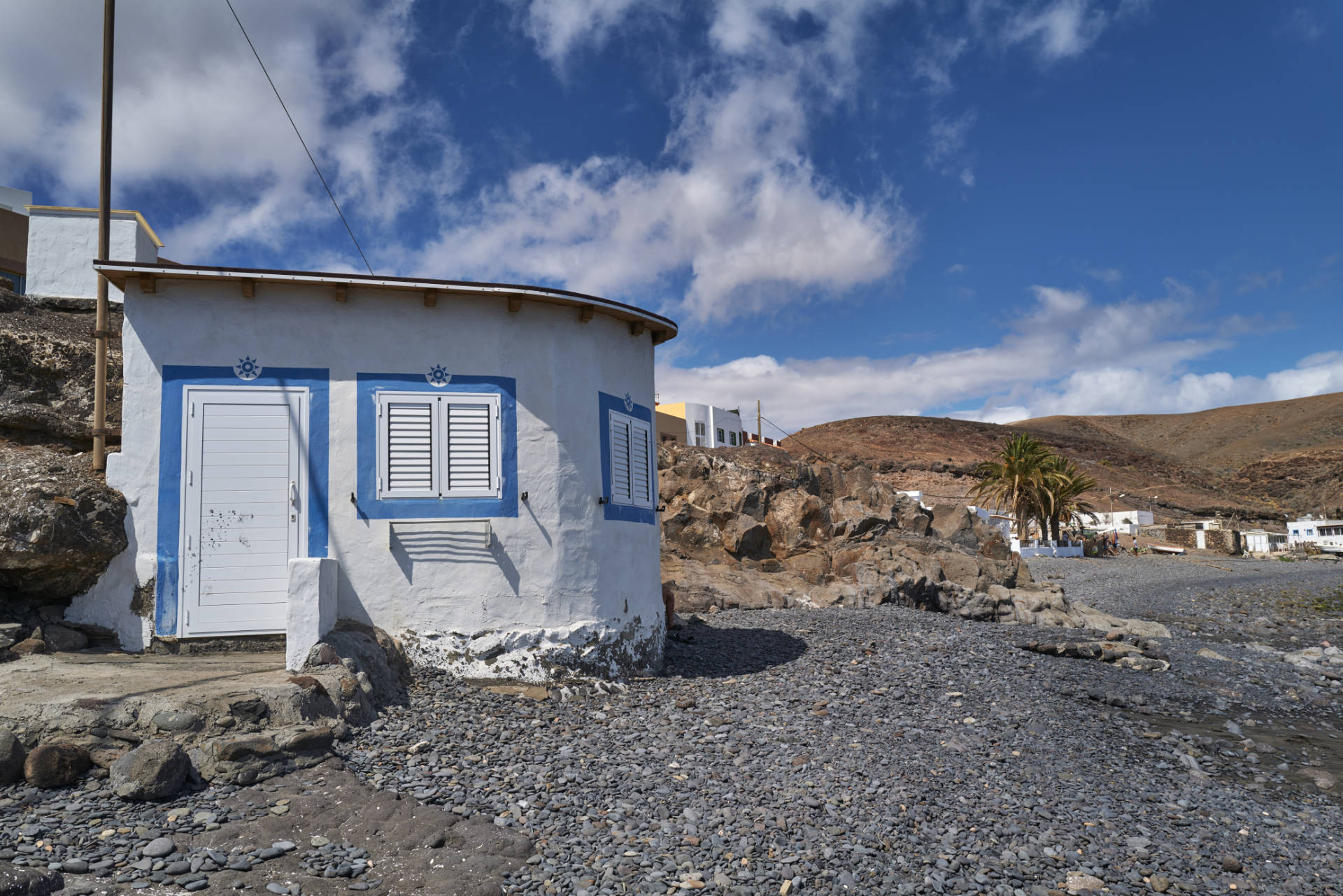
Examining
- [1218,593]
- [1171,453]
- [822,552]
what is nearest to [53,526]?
[822,552]

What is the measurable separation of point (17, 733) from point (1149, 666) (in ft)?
51.2

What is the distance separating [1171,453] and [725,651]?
459ft

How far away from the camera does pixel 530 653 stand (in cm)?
1030

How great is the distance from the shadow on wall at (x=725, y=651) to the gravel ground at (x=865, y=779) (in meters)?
0.08

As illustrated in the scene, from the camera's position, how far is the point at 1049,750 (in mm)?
9320

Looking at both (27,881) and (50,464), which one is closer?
(27,881)

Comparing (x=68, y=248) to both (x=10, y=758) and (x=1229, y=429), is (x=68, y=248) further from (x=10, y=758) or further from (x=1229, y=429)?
(x=1229, y=429)

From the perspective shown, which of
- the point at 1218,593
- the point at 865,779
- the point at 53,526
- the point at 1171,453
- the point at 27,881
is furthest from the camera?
the point at 1171,453

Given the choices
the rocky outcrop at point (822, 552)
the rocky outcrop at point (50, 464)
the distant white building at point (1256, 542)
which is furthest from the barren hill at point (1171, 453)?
the rocky outcrop at point (50, 464)

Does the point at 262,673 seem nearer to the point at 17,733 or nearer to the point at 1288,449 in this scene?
the point at 17,733

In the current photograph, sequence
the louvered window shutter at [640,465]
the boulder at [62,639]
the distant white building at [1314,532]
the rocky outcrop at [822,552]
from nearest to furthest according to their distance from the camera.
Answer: the boulder at [62,639] → the louvered window shutter at [640,465] → the rocky outcrop at [822,552] → the distant white building at [1314,532]

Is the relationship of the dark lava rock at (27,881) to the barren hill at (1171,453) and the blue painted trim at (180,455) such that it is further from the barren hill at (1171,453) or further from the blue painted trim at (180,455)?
the barren hill at (1171,453)

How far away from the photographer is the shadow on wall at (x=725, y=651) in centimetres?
1200

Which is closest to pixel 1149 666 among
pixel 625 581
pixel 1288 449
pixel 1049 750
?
pixel 1049 750
